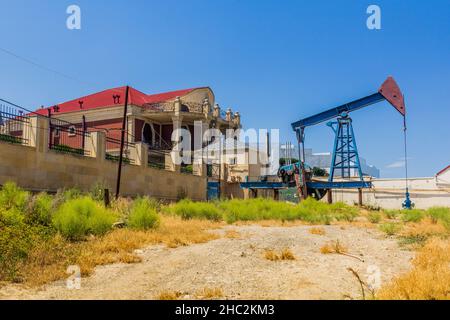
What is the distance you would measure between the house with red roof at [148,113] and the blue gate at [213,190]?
589 cm

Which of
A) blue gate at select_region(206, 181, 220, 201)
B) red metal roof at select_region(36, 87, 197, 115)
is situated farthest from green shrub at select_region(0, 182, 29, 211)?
red metal roof at select_region(36, 87, 197, 115)

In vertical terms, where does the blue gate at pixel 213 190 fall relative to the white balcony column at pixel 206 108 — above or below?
below

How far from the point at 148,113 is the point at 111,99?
198 inches

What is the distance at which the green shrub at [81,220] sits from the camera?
8.20m

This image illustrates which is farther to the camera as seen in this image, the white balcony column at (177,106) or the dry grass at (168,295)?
the white balcony column at (177,106)

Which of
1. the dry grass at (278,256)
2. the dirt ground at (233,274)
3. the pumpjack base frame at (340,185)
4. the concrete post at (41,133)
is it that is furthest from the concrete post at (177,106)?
the dry grass at (278,256)

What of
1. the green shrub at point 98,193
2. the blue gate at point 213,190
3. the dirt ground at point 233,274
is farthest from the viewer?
the blue gate at point 213,190

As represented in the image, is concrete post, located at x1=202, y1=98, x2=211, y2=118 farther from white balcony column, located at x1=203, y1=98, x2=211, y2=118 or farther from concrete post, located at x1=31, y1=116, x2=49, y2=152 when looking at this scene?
concrete post, located at x1=31, y1=116, x2=49, y2=152

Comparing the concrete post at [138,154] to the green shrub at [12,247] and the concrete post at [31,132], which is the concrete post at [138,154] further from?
the green shrub at [12,247]

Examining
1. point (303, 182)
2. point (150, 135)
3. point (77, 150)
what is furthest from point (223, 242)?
point (150, 135)

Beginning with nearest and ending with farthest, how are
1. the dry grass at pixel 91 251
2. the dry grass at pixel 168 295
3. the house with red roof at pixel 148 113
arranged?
the dry grass at pixel 168 295
the dry grass at pixel 91 251
the house with red roof at pixel 148 113

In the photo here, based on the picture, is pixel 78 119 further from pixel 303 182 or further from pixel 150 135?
pixel 303 182
